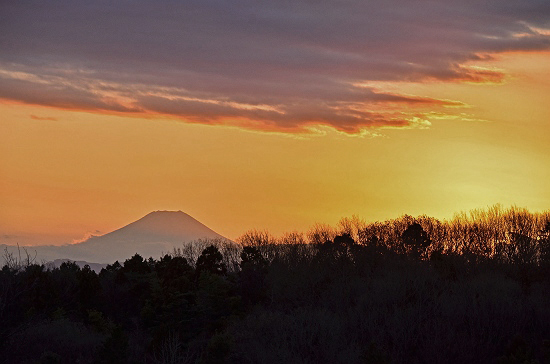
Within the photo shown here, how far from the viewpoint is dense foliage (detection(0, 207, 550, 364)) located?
30.0 meters

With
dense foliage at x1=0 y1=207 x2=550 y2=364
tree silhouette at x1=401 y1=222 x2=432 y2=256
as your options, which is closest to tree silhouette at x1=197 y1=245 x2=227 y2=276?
dense foliage at x1=0 y1=207 x2=550 y2=364

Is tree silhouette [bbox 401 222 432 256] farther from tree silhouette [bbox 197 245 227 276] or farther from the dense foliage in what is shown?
tree silhouette [bbox 197 245 227 276]

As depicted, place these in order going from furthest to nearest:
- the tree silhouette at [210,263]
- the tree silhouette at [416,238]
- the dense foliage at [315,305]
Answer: the tree silhouette at [416,238], the tree silhouette at [210,263], the dense foliage at [315,305]

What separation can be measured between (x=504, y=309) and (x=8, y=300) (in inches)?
863

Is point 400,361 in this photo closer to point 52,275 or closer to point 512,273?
point 512,273

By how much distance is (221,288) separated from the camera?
3853 cm

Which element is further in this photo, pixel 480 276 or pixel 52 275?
pixel 52 275

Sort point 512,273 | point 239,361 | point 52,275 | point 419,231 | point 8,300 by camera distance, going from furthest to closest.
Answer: point 419,231 < point 52,275 < point 512,273 < point 239,361 < point 8,300

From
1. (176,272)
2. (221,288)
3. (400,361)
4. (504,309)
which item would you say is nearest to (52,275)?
(176,272)

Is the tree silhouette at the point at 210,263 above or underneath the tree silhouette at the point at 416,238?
underneath

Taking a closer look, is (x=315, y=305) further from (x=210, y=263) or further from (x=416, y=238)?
(x=416, y=238)

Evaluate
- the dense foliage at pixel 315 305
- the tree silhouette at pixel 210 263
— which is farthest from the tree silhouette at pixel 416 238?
the tree silhouette at pixel 210 263

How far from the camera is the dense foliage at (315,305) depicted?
3000cm

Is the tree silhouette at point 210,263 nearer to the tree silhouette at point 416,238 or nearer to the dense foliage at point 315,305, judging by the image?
the dense foliage at point 315,305
